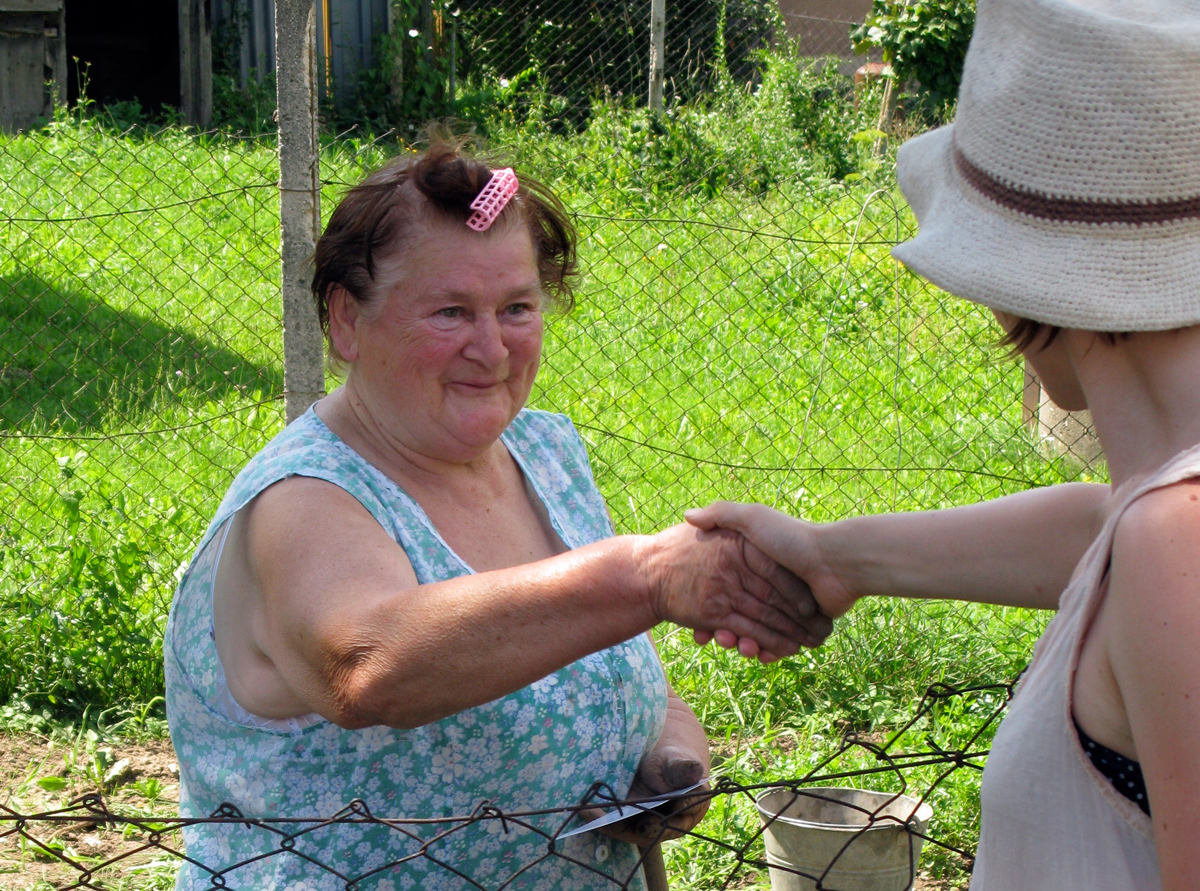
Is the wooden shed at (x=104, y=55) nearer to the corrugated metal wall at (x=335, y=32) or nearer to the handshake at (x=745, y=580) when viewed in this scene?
the corrugated metal wall at (x=335, y=32)

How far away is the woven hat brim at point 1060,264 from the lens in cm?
111

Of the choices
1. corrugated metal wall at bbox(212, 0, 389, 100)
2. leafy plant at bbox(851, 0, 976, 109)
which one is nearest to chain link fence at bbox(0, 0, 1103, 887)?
leafy plant at bbox(851, 0, 976, 109)

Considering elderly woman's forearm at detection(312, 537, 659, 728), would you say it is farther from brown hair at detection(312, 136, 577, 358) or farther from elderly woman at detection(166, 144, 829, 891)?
Answer: brown hair at detection(312, 136, 577, 358)

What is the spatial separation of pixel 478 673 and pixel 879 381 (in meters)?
5.19

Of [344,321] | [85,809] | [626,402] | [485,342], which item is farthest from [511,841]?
[626,402]

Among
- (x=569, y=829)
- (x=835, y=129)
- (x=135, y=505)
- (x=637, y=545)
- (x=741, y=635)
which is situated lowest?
(x=835, y=129)

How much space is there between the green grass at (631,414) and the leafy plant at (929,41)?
9.21 feet

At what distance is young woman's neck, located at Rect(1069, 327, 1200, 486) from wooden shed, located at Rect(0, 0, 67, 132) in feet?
35.9

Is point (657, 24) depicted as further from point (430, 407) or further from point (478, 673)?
point (478, 673)

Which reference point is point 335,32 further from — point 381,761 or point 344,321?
point 381,761

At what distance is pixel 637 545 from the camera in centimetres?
167

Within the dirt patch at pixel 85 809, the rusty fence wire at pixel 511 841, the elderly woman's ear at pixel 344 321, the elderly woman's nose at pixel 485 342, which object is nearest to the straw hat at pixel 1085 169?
the rusty fence wire at pixel 511 841

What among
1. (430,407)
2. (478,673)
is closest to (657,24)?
(430,407)

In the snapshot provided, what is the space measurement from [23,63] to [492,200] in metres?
10.3
